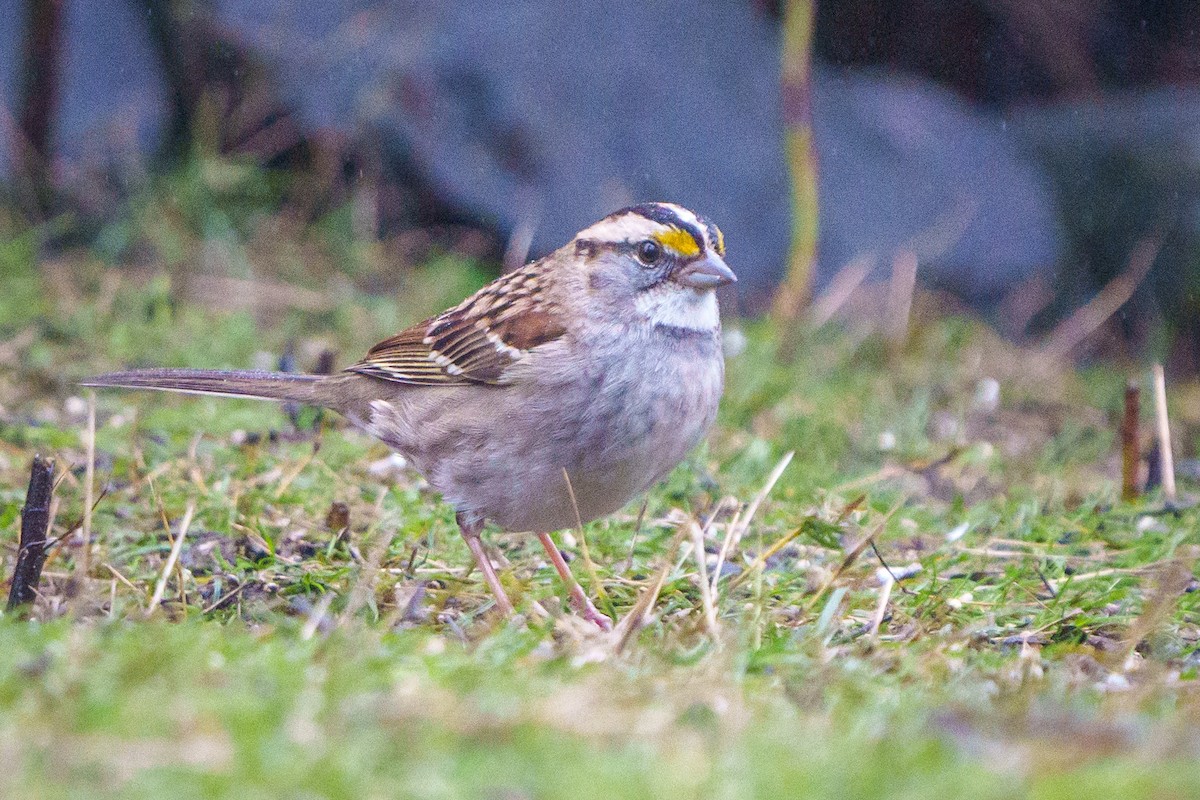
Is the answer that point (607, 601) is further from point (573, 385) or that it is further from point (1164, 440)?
point (1164, 440)

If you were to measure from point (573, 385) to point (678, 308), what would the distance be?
1.23 feet

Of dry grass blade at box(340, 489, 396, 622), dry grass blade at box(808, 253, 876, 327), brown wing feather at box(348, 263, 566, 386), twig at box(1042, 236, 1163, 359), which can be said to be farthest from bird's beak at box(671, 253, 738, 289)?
twig at box(1042, 236, 1163, 359)

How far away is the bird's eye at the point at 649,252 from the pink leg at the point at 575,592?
84 centimetres

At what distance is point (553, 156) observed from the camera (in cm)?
736

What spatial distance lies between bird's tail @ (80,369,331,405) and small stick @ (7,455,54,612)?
0.98 meters

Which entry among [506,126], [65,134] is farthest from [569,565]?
[65,134]

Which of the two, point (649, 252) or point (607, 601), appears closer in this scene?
point (607, 601)

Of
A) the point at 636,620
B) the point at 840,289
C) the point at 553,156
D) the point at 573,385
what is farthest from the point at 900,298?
the point at 636,620

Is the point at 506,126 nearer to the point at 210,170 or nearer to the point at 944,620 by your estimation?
the point at 210,170

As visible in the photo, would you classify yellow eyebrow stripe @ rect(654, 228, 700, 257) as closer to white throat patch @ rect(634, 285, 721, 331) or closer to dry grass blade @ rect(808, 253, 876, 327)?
white throat patch @ rect(634, 285, 721, 331)

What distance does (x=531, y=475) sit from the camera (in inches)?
138

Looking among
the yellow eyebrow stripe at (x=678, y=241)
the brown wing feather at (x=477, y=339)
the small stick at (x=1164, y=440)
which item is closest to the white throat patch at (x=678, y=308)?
the yellow eyebrow stripe at (x=678, y=241)

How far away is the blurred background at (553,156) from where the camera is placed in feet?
23.3

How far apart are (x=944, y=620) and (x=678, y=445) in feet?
2.65
